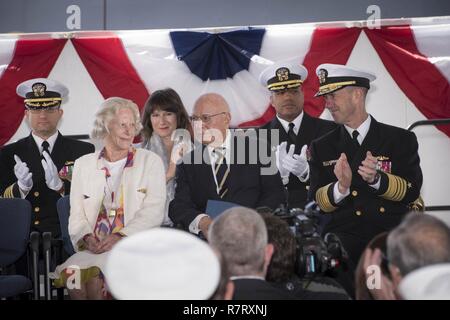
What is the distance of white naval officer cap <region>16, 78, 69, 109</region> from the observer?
6129 mm

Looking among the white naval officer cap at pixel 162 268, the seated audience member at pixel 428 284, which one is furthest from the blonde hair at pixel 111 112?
the seated audience member at pixel 428 284

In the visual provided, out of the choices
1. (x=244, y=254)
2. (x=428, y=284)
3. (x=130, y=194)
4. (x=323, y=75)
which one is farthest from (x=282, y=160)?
(x=428, y=284)

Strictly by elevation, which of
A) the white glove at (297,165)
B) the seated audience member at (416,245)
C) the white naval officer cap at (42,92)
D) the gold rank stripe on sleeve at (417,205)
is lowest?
the gold rank stripe on sleeve at (417,205)

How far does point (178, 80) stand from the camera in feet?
19.6

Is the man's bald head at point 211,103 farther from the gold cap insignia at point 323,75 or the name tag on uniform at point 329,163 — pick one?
the name tag on uniform at point 329,163

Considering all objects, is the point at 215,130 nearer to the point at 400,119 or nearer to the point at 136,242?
the point at 400,119

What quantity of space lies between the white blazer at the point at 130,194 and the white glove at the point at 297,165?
945mm

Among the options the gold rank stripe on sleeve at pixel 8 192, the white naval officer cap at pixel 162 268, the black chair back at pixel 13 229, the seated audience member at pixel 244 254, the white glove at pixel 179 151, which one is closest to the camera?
the white naval officer cap at pixel 162 268

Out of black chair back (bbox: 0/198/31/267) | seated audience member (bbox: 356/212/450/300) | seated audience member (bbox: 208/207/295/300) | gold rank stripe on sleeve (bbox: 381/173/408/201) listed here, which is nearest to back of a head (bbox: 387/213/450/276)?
seated audience member (bbox: 356/212/450/300)

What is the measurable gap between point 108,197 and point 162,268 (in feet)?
11.0

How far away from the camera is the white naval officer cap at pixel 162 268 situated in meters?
2.44

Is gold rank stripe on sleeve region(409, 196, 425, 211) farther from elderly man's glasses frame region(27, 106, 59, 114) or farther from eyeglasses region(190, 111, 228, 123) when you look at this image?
elderly man's glasses frame region(27, 106, 59, 114)

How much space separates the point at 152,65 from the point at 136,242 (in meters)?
3.70
